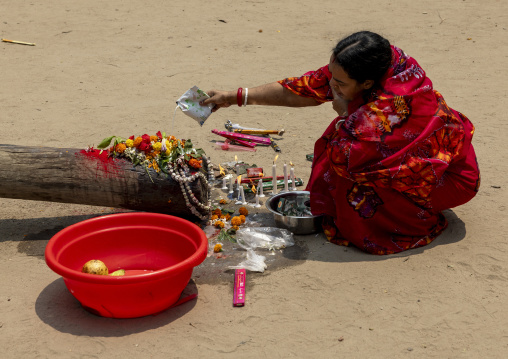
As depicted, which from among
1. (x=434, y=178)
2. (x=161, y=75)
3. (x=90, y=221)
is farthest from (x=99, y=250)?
(x=161, y=75)

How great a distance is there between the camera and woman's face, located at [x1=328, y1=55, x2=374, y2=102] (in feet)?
12.3

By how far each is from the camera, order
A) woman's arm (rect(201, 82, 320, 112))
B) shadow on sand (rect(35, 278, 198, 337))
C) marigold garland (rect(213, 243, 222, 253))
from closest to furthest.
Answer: shadow on sand (rect(35, 278, 198, 337)) → marigold garland (rect(213, 243, 222, 253)) → woman's arm (rect(201, 82, 320, 112))

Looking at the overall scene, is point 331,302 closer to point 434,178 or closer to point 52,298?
point 434,178

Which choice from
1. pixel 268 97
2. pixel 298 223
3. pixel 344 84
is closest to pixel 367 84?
pixel 344 84

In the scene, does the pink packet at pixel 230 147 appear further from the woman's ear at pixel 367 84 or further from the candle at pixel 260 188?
the woman's ear at pixel 367 84

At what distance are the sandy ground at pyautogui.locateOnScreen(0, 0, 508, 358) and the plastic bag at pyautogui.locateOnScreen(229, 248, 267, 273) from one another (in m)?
0.11

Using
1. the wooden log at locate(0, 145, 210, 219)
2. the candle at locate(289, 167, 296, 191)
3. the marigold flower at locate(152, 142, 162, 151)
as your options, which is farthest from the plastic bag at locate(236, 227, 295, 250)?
the marigold flower at locate(152, 142, 162, 151)

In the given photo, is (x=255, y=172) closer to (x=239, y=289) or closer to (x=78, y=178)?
(x=78, y=178)

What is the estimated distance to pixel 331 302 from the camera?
353cm

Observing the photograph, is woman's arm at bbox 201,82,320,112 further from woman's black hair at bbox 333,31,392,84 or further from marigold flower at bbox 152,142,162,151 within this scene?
woman's black hair at bbox 333,31,392,84

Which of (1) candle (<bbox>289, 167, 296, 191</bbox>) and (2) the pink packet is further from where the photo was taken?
(2) the pink packet

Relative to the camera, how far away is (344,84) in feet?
12.4

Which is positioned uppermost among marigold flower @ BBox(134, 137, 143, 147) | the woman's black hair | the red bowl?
the woman's black hair

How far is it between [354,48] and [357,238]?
124cm
